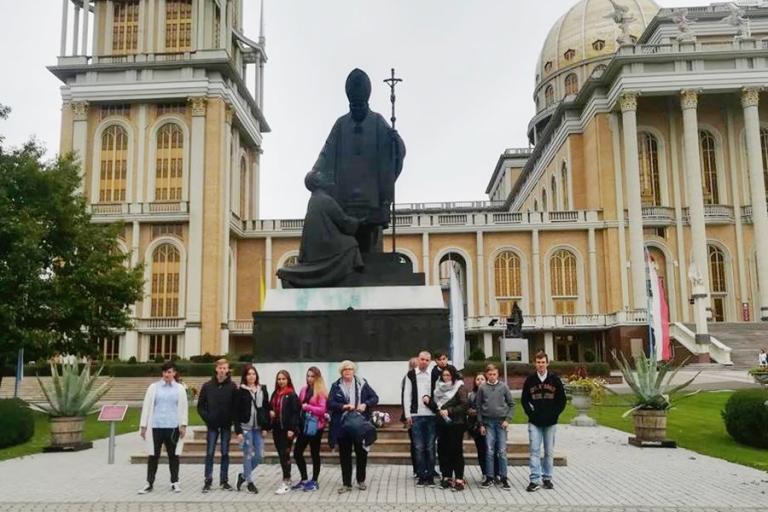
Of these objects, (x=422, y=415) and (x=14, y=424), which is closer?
(x=422, y=415)

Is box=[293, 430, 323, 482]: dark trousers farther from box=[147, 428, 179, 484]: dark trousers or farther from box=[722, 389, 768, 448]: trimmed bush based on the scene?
box=[722, 389, 768, 448]: trimmed bush

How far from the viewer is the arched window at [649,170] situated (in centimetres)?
5356

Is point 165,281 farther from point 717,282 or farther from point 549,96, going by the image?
point 549,96

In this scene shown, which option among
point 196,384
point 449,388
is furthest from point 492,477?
point 196,384

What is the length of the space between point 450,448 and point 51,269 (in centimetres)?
2135

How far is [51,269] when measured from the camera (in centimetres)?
2670

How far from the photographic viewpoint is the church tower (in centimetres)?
4975

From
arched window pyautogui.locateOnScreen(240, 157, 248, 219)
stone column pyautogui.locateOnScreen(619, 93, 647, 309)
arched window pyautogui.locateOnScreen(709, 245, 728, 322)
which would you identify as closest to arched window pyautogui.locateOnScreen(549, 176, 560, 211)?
stone column pyautogui.locateOnScreen(619, 93, 647, 309)

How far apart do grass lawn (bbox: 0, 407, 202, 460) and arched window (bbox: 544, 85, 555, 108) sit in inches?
2618

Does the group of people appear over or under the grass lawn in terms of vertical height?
over

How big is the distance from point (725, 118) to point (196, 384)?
138 ft

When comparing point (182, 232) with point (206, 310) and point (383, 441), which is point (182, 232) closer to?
point (206, 310)

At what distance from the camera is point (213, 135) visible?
168 ft

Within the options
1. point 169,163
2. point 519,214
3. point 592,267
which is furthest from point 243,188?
point 592,267
